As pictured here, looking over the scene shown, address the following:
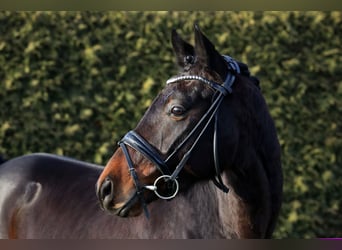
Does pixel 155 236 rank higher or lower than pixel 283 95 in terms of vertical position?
higher

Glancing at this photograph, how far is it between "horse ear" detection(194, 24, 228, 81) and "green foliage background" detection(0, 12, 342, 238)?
2.88m

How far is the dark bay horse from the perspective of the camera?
3.18 m

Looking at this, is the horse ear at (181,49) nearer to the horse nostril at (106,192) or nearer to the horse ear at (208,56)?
the horse ear at (208,56)

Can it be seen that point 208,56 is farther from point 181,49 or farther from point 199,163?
point 199,163

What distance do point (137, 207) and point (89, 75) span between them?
322cm

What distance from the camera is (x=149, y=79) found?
244 inches

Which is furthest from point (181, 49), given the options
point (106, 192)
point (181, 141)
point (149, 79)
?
point (149, 79)

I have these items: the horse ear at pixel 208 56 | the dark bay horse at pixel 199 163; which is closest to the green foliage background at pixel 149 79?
the dark bay horse at pixel 199 163

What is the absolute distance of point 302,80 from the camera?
629 centimetres

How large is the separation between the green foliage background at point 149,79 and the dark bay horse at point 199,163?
101 inches

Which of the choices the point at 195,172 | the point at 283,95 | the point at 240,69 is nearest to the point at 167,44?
the point at 283,95

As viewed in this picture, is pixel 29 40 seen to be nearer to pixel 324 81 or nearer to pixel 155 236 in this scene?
pixel 324 81

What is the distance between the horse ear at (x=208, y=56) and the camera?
10.6 feet

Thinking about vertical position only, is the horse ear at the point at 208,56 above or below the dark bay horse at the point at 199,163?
above
